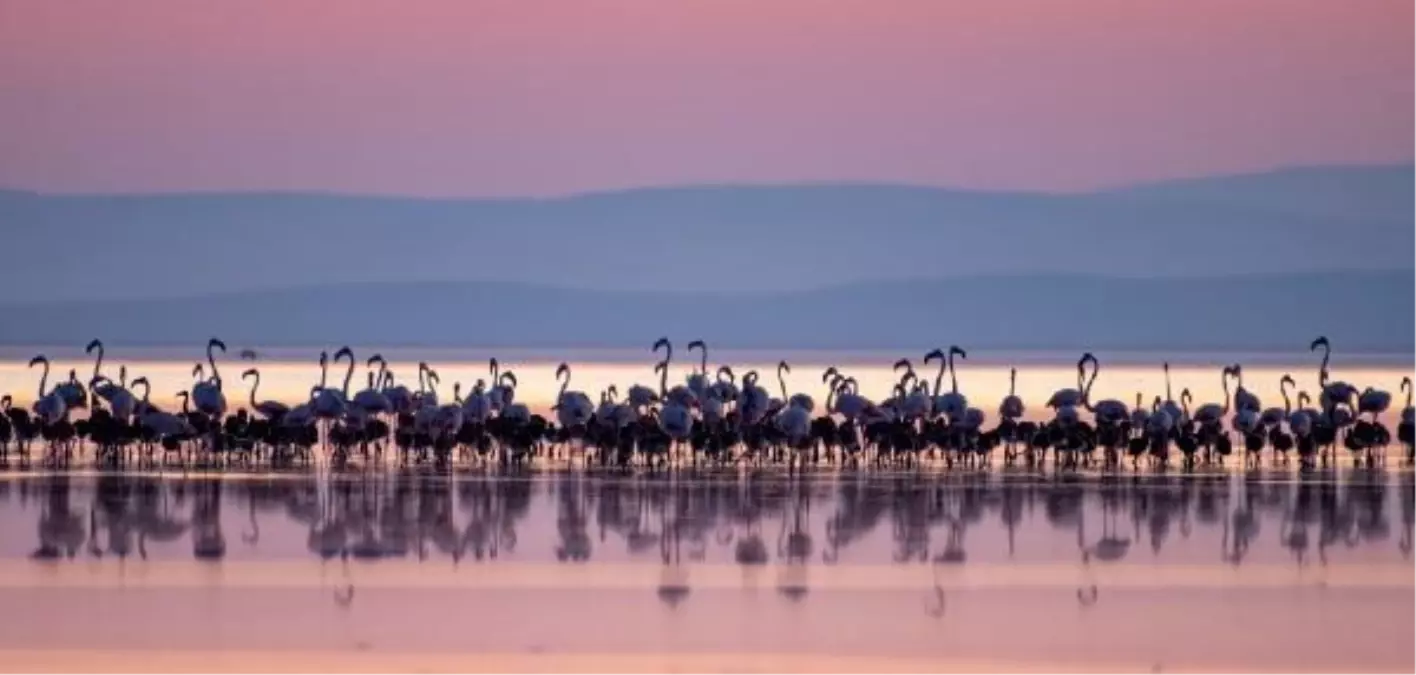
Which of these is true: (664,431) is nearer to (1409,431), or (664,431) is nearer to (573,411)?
(573,411)

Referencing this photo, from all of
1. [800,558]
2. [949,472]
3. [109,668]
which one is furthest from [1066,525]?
[109,668]

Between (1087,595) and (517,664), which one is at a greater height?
(1087,595)

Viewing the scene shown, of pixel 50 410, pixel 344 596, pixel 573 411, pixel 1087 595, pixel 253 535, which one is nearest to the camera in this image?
pixel 344 596

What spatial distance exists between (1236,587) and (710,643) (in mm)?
3683

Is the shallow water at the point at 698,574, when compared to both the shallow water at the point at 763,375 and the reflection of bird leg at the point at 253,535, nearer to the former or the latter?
the reflection of bird leg at the point at 253,535

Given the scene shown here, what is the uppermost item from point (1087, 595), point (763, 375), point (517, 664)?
point (763, 375)

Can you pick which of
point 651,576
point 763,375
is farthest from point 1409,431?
point 763,375

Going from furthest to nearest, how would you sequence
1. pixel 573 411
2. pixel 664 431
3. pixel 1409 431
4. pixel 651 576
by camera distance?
pixel 1409 431 → pixel 573 411 → pixel 664 431 → pixel 651 576

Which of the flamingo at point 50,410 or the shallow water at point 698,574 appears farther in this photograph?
the flamingo at point 50,410

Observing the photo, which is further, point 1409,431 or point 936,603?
point 1409,431

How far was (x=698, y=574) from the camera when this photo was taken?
15453mm

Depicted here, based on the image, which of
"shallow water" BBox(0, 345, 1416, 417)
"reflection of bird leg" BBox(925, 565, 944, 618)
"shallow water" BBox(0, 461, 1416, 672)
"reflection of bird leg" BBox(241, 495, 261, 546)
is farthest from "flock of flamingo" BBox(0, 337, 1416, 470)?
"shallow water" BBox(0, 345, 1416, 417)

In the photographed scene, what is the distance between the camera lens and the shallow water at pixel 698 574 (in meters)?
12.6

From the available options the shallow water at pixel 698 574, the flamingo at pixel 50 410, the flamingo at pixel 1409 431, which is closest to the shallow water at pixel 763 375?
the flamingo at pixel 1409 431
